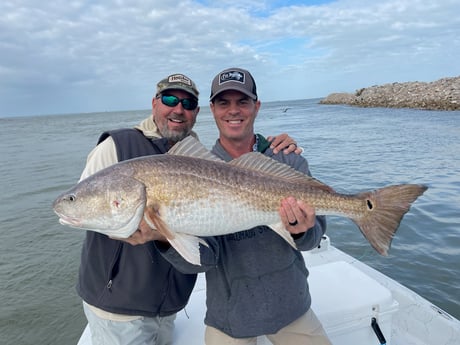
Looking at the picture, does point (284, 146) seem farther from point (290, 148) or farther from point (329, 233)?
point (329, 233)

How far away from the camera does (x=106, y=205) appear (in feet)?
8.93

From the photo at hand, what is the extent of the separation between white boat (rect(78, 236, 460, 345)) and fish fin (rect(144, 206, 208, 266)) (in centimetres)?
132

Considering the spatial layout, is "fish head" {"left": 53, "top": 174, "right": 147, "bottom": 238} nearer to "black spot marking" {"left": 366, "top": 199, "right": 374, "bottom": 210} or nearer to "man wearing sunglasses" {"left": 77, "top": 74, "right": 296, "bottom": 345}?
"man wearing sunglasses" {"left": 77, "top": 74, "right": 296, "bottom": 345}

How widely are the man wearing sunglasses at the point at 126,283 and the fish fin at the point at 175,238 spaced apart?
1.07ft

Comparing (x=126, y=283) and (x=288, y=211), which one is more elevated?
(x=288, y=211)

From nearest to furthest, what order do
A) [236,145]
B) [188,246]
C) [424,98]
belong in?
[188,246], [236,145], [424,98]

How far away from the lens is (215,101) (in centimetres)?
324

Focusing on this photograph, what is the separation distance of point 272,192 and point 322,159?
16.0 meters

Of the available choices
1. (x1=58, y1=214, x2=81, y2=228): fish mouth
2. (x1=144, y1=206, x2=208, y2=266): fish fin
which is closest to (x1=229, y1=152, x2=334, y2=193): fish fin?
(x1=144, y1=206, x2=208, y2=266): fish fin

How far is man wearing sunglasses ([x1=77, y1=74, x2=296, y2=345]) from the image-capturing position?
309 centimetres

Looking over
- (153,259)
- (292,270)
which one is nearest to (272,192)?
(292,270)

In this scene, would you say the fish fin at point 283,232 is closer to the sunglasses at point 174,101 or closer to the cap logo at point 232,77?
the cap logo at point 232,77

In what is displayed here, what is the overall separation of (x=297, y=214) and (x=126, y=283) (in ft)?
5.40

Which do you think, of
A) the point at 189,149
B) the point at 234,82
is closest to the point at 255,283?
the point at 189,149
